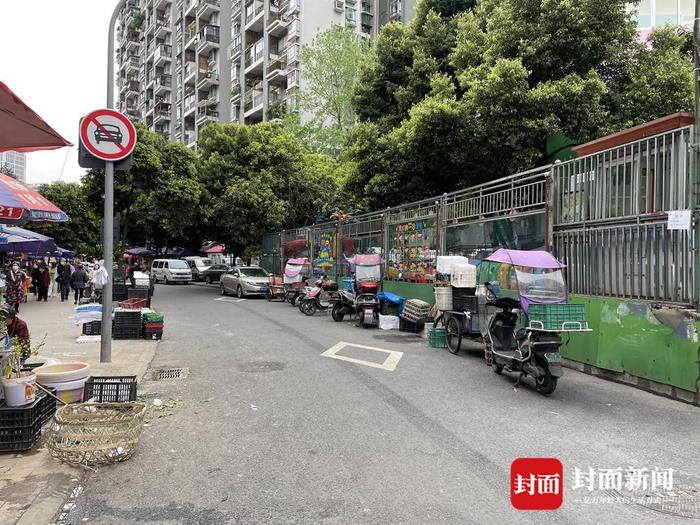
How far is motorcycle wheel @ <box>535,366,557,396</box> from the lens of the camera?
21.5 feet

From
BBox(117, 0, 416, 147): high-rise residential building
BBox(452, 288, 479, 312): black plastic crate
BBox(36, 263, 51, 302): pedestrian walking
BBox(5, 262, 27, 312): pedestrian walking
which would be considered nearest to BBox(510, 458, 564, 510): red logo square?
BBox(452, 288, 479, 312): black plastic crate

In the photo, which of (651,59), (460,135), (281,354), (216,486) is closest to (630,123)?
(651,59)

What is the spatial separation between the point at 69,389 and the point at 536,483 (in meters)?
4.80

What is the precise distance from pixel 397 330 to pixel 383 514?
9700mm

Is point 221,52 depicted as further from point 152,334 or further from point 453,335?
point 453,335

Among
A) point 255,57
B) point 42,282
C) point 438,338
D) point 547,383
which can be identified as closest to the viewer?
point 547,383

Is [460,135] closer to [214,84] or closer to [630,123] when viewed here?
[630,123]

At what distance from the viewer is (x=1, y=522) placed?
327 centimetres

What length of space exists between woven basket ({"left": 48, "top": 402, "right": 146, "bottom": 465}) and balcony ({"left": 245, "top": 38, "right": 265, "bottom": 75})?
44.3 meters

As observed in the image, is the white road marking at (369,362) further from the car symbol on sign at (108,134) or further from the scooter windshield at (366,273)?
the car symbol on sign at (108,134)

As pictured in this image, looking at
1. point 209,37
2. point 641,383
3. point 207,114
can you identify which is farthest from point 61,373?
point 209,37

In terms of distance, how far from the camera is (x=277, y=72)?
41.8 metres

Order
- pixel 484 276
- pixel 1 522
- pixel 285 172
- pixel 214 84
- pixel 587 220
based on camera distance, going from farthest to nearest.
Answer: pixel 214 84, pixel 285 172, pixel 484 276, pixel 587 220, pixel 1 522

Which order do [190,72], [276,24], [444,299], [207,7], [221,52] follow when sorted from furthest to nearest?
1. [190,72]
2. [221,52]
3. [207,7]
4. [276,24]
5. [444,299]
